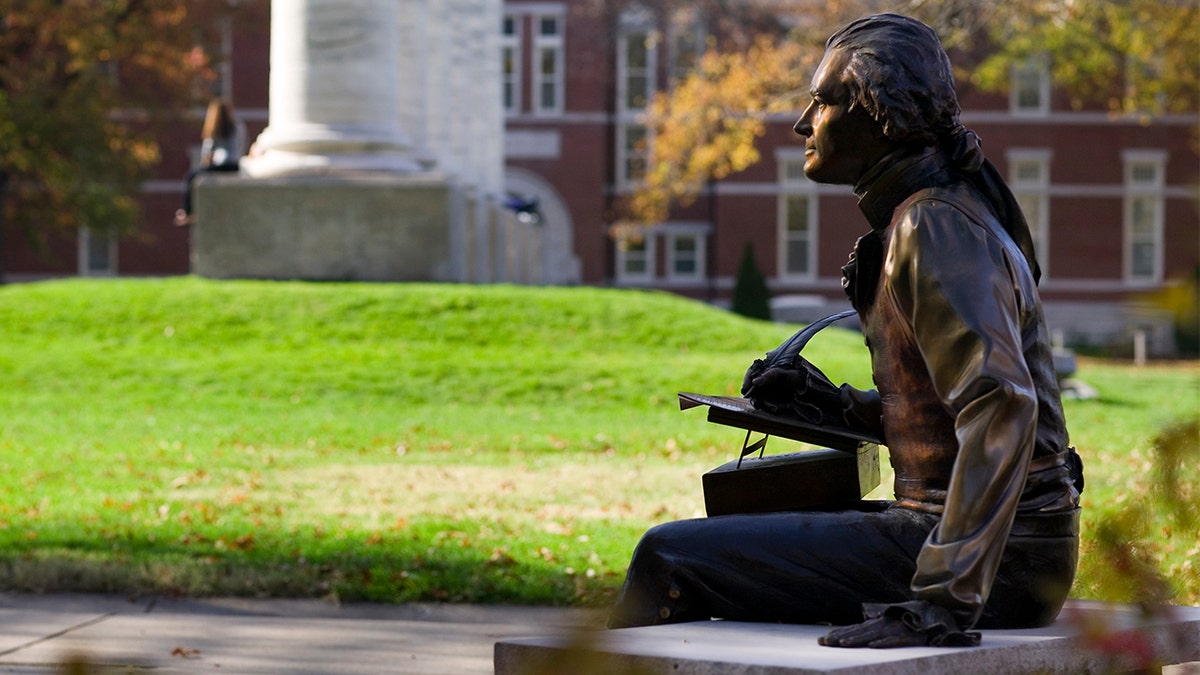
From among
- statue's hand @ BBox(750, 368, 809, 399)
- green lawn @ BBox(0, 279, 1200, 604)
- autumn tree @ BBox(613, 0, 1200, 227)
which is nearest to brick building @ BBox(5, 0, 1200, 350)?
autumn tree @ BBox(613, 0, 1200, 227)

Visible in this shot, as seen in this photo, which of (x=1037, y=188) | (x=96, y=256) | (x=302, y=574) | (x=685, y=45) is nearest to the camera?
(x=302, y=574)

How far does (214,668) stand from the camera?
20.1 feet

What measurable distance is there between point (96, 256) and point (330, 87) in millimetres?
29739

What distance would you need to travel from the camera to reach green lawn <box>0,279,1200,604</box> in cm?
793

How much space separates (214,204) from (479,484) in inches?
427

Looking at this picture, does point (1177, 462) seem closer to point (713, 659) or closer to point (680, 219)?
point (713, 659)

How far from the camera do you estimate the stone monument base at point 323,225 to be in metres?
21.2

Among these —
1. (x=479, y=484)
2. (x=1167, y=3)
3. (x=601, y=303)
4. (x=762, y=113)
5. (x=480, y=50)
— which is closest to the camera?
(x=479, y=484)

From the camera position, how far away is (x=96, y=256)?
48938mm

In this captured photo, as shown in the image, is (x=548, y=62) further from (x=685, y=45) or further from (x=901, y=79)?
(x=901, y=79)

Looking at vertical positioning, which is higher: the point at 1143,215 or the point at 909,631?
the point at 909,631

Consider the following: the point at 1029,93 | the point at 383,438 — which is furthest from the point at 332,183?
the point at 1029,93

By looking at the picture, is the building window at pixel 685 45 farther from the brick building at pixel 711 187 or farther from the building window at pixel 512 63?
the building window at pixel 512 63

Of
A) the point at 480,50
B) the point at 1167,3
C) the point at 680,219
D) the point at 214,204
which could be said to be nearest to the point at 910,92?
the point at 214,204
